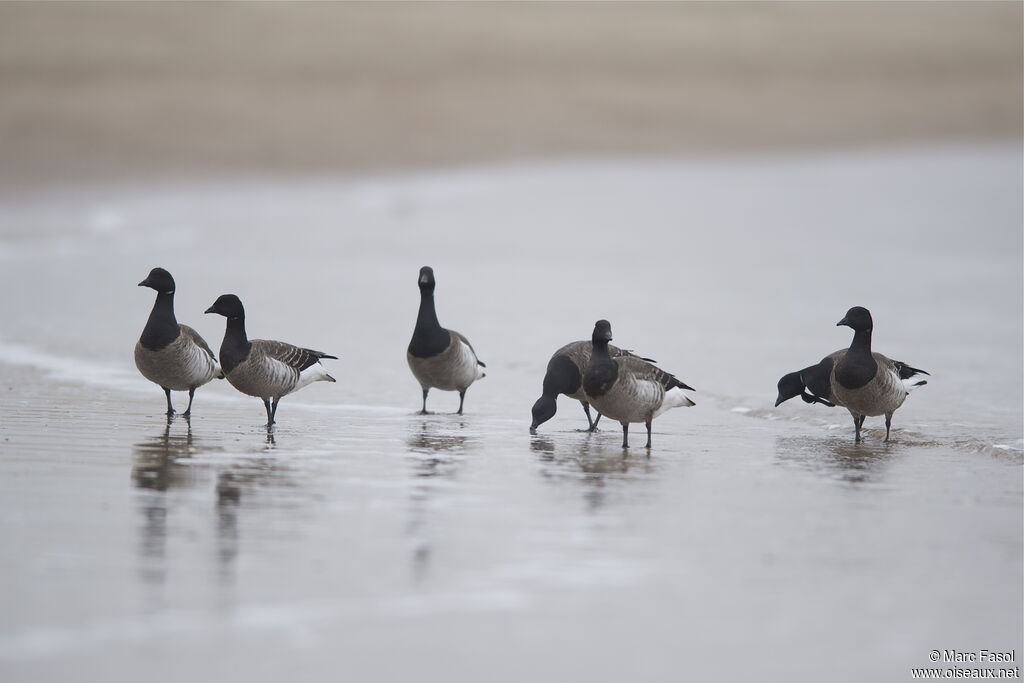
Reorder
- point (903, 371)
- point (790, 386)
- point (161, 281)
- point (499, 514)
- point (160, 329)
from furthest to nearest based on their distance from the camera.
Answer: point (790, 386)
point (903, 371)
point (161, 281)
point (160, 329)
point (499, 514)

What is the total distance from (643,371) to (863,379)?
5.91 feet

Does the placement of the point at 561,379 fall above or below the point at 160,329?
below

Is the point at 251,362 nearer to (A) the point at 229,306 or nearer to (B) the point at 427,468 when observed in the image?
(A) the point at 229,306

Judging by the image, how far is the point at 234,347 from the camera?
10711 millimetres

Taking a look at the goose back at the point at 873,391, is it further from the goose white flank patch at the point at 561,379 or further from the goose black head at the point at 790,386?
the goose white flank patch at the point at 561,379

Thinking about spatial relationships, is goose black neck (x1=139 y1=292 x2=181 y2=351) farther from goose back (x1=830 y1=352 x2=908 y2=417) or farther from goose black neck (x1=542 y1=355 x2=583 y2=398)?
goose back (x1=830 y1=352 x2=908 y2=417)

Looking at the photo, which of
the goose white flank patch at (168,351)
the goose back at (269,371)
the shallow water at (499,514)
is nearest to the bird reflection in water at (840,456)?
the shallow water at (499,514)

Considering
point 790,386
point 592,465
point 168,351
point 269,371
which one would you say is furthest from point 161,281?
point 790,386

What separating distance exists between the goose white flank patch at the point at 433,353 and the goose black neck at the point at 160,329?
86.8 inches

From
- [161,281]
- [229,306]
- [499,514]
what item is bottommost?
[499,514]

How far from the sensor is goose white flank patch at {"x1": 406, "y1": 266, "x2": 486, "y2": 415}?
12133 mm

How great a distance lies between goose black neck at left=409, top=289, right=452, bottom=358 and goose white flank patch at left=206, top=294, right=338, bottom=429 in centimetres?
136

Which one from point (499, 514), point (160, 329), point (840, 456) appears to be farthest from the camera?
point (160, 329)

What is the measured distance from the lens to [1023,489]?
8641mm
